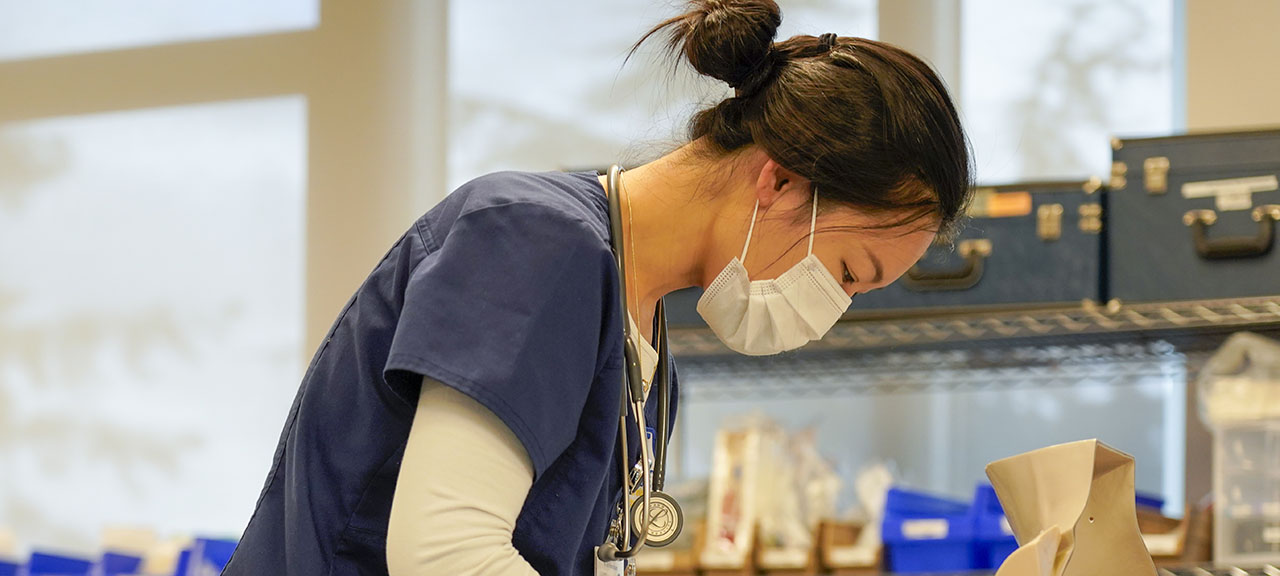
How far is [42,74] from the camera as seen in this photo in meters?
2.62

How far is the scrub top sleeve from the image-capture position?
686 millimetres

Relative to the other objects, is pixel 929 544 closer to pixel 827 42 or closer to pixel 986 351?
pixel 986 351

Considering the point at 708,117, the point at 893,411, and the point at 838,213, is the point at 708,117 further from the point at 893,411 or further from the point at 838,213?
the point at 893,411

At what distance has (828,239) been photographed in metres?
0.91

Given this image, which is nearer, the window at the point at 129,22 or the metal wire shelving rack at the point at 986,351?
the metal wire shelving rack at the point at 986,351

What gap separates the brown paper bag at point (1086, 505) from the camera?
2.86ft

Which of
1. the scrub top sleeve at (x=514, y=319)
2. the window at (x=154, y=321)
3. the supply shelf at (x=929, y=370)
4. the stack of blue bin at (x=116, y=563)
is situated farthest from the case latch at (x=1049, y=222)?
the window at (x=154, y=321)

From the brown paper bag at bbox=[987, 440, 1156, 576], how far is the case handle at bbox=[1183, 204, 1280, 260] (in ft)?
2.73

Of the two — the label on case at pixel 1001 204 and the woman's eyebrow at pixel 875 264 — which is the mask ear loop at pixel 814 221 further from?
the label on case at pixel 1001 204

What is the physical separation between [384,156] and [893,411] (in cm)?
117

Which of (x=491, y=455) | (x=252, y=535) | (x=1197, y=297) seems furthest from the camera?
(x=1197, y=297)

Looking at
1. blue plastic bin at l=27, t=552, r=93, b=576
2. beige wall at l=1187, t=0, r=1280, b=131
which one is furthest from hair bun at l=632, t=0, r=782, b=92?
blue plastic bin at l=27, t=552, r=93, b=576

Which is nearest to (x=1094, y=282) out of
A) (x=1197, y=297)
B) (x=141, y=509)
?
(x=1197, y=297)

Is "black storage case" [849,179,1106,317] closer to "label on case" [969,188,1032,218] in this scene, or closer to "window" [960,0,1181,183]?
"label on case" [969,188,1032,218]
